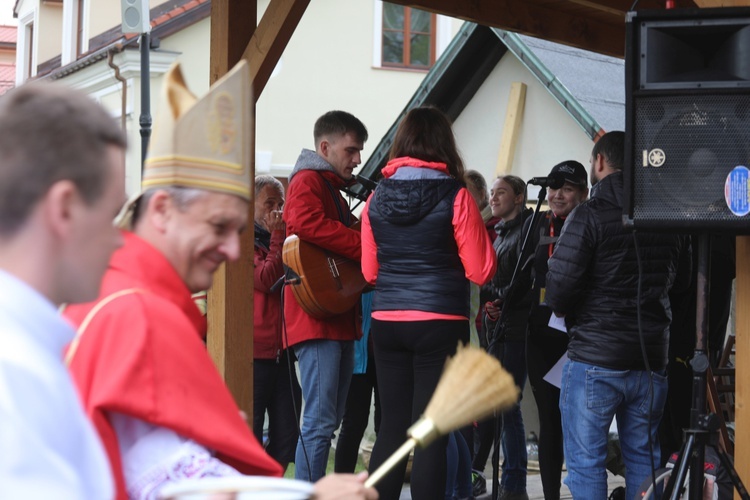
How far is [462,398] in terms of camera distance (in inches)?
88.2

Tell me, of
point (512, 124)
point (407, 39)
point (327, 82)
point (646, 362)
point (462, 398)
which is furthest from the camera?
point (407, 39)

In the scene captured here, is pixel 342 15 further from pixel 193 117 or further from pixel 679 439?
pixel 193 117

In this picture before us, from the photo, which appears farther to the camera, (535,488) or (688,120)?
(535,488)

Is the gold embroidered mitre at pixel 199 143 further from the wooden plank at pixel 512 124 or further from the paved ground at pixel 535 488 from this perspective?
the wooden plank at pixel 512 124

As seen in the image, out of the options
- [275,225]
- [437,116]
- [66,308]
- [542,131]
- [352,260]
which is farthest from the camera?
[542,131]

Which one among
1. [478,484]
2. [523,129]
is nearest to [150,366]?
[478,484]

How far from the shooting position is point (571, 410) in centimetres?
470

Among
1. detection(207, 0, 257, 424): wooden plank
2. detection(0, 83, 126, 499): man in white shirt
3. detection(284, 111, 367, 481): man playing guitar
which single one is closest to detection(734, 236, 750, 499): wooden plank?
detection(284, 111, 367, 481): man playing guitar

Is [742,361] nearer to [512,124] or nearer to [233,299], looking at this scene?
[233,299]

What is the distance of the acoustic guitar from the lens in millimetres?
5363

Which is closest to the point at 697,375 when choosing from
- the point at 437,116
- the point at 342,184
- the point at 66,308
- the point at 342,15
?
the point at 437,116

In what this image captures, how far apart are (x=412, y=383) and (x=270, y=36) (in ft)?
5.59

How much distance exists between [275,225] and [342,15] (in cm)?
1925

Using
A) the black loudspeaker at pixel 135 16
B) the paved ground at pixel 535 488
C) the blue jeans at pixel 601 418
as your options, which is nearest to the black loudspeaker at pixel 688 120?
the blue jeans at pixel 601 418
